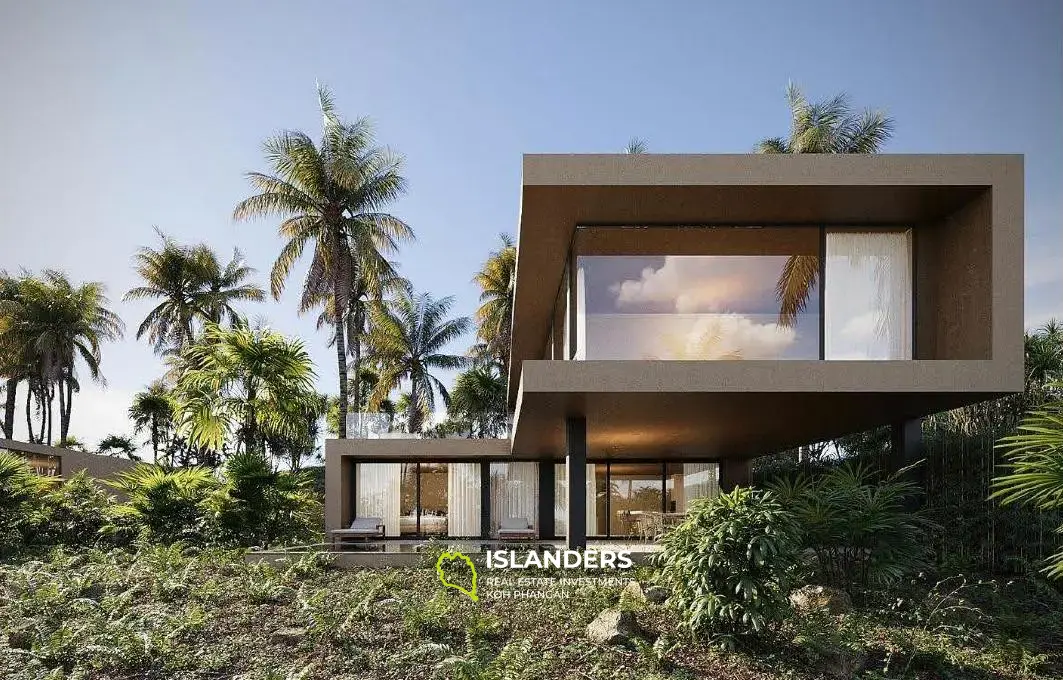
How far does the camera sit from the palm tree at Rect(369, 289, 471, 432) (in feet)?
109

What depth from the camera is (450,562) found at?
12.3 meters

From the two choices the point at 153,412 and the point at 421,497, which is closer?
the point at 421,497

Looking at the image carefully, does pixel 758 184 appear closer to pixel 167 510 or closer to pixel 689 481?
pixel 167 510

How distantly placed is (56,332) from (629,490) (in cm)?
2616

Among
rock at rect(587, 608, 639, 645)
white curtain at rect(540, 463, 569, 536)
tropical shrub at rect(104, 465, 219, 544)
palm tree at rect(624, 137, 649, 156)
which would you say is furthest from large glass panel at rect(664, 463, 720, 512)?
palm tree at rect(624, 137, 649, 156)

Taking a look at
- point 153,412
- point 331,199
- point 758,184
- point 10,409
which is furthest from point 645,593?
point 10,409

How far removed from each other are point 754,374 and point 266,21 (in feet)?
51.8

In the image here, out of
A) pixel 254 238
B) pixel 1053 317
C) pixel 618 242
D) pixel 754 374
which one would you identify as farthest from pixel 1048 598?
pixel 254 238

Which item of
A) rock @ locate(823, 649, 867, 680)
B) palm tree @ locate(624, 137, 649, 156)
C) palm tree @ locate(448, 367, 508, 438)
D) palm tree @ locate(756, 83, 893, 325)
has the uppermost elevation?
palm tree @ locate(624, 137, 649, 156)

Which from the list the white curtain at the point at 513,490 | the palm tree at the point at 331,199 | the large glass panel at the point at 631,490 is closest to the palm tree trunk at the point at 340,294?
the palm tree at the point at 331,199

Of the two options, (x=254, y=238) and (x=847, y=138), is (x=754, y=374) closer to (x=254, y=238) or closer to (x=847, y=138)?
A: (x=847, y=138)

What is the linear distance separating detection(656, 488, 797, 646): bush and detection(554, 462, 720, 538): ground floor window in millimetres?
13524

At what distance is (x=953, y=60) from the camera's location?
3353 cm

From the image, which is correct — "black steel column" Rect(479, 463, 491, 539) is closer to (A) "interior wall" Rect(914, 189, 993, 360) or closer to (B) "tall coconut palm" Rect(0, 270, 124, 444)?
(A) "interior wall" Rect(914, 189, 993, 360)
